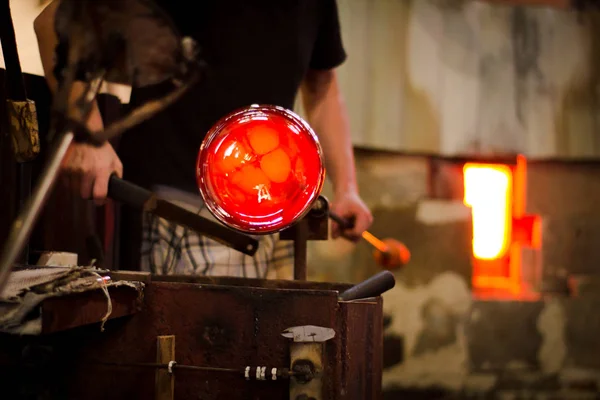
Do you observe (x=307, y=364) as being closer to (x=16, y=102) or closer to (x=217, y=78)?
(x=16, y=102)

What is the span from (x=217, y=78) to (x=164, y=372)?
3.48ft

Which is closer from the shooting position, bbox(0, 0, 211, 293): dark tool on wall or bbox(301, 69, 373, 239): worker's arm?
bbox(0, 0, 211, 293): dark tool on wall

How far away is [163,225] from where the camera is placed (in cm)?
193

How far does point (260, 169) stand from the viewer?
114 centimetres

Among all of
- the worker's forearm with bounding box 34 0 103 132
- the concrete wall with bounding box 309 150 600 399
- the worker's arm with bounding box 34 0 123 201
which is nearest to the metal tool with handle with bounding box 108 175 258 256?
the worker's arm with bounding box 34 0 123 201

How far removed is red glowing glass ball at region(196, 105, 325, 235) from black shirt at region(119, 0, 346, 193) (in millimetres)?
685

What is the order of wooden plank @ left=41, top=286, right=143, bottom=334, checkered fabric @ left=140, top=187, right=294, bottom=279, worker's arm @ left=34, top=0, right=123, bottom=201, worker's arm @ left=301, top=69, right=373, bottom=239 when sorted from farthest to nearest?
worker's arm @ left=301, top=69, right=373, bottom=239
checkered fabric @ left=140, top=187, right=294, bottom=279
worker's arm @ left=34, top=0, right=123, bottom=201
wooden plank @ left=41, top=286, right=143, bottom=334

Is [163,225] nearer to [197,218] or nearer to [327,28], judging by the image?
[197,218]

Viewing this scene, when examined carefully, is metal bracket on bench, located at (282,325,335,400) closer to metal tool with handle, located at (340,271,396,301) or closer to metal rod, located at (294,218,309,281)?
metal tool with handle, located at (340,271,396,301)

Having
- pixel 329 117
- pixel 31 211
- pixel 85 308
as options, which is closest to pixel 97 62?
pixel 31 211

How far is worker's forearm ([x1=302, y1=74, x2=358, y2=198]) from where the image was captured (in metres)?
2.35

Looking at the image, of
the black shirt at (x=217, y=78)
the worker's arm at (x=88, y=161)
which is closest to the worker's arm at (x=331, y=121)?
the black shirt at (x=217, y=78)

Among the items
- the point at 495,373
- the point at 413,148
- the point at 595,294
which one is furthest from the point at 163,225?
the point at 595,294

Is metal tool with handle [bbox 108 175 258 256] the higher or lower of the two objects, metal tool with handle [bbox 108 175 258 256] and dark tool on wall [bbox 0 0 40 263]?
the lower
